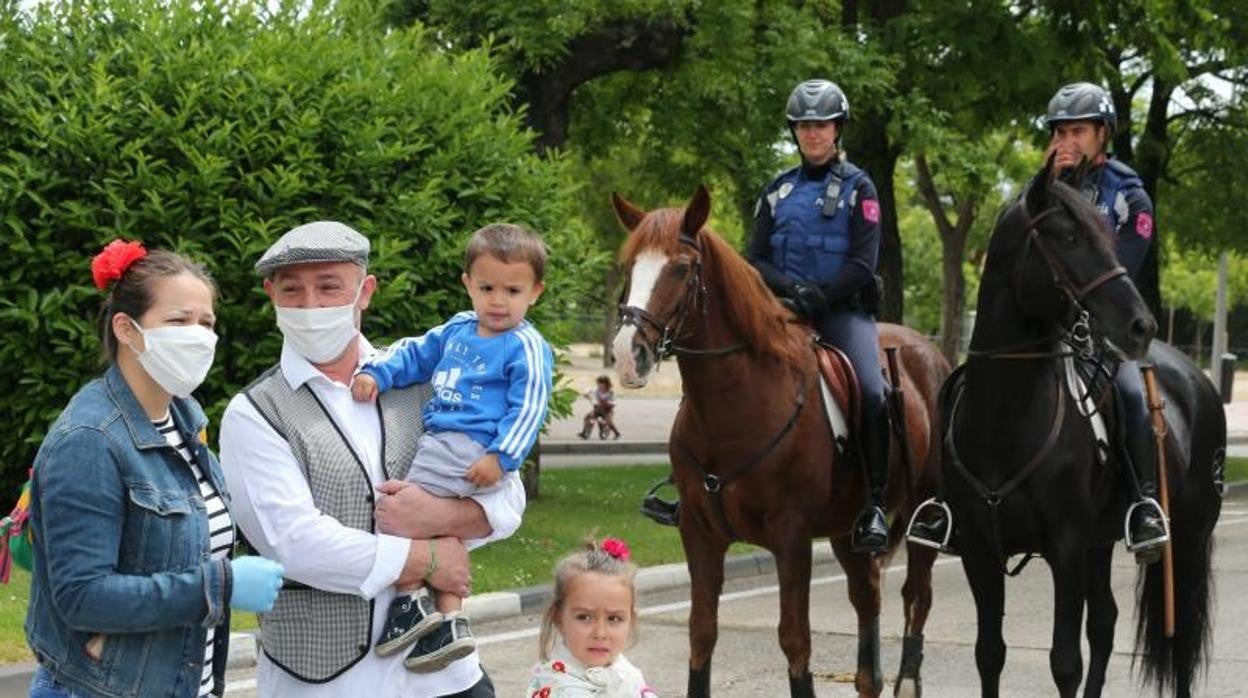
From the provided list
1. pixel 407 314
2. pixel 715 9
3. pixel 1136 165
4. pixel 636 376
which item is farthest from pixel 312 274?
pixel 1136 165

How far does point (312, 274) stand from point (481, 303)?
0.41 metres

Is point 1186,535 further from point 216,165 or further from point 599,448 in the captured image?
point 599,448

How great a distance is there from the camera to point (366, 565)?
12.0 ft

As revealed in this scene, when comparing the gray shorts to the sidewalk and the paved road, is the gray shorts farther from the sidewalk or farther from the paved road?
the paved road

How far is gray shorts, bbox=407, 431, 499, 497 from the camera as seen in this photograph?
3.85m

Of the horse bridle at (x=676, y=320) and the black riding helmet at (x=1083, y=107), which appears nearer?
the horse bridle at (x=676, y=320)

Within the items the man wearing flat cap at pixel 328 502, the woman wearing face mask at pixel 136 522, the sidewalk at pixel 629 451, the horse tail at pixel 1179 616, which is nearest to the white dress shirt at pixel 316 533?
the man wearing flat cap at pixel 328 502

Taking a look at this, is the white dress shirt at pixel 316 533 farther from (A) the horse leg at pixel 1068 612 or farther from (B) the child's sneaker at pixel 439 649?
(A) the horse leg at pixel 1068 612

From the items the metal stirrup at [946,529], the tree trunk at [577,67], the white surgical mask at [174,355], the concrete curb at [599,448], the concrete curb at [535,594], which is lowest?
the concrete curb at [599,448]

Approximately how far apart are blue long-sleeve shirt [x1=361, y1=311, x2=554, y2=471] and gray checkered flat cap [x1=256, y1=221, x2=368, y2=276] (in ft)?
0.89

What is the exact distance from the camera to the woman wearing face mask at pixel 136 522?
3436mm

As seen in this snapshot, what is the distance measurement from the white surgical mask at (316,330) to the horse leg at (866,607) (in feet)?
15.8

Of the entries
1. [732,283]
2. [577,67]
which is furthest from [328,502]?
[577,67]

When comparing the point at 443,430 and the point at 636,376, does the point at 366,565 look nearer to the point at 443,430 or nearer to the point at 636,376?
the point at 443,430
